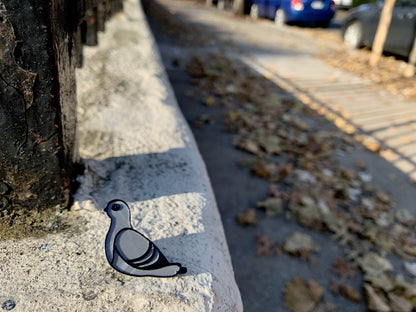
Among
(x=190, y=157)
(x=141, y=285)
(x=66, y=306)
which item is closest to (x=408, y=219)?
(x=190, y=157)

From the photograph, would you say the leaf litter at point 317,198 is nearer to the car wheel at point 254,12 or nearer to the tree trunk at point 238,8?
the car wheel at point 254,12

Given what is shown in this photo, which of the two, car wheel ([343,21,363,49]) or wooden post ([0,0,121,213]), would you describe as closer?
wooden post ([0,0,121,213])

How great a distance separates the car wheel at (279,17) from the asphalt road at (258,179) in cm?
306

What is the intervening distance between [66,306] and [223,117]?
331cm

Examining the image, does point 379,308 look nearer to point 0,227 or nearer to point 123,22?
point 0,227

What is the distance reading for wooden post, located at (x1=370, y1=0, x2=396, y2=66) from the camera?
21.5 feet

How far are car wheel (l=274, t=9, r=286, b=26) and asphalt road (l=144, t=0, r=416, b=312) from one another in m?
3.06

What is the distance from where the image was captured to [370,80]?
20.2ft

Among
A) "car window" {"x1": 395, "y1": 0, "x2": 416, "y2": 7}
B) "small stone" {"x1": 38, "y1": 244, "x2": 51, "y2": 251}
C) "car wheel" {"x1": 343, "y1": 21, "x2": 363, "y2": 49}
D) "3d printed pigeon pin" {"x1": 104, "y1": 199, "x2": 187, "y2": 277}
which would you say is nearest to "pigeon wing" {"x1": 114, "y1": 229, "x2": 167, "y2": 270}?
"3d printed pigeon pin" {"x1": 104, "y1": 199, "x2": 187, "y2": 277}

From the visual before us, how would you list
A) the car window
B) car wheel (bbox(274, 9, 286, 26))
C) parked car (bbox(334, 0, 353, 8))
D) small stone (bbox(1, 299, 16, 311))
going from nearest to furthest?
small stone (bbox(1, 299, 16, 311))
the car window
parked car (bbox(334, 0, 353, 8))
car wheel (bbox(274, 9, 286, 26))

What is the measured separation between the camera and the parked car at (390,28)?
6609mm

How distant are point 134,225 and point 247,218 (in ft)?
4.63

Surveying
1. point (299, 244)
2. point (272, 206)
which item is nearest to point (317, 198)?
point (272, 206)

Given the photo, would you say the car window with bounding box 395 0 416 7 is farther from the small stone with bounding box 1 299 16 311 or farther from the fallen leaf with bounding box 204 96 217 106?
the small stone with bounding box 1 299 16 311
